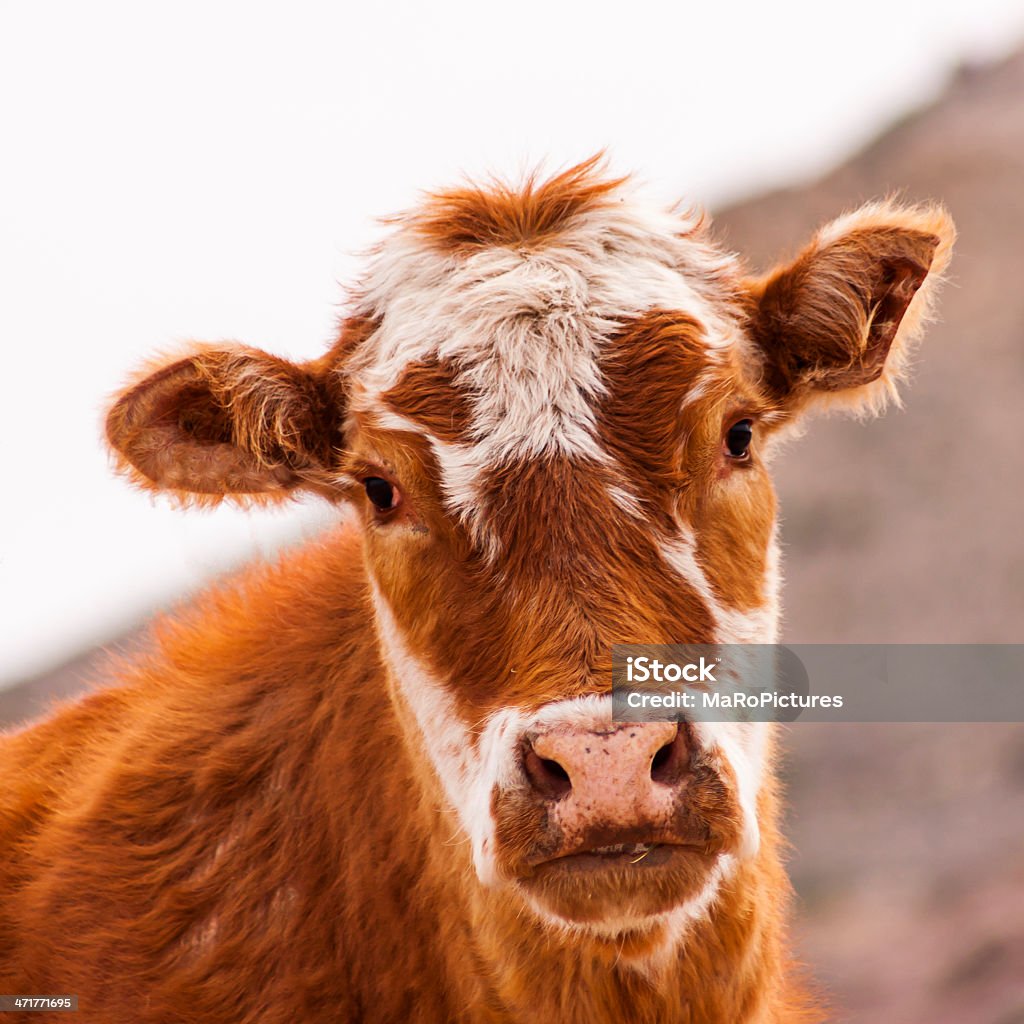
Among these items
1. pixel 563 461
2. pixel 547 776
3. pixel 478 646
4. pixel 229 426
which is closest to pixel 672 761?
pixel 547 776

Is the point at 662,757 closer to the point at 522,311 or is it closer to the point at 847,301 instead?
the point at 522,311

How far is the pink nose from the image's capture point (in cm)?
334

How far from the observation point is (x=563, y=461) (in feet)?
12.9

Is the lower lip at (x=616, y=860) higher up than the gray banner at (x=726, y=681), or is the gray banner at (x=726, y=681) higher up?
the gray banner at (x=726, y=681)

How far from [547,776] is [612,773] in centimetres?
21

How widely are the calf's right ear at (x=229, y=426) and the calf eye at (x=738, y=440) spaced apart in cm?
136

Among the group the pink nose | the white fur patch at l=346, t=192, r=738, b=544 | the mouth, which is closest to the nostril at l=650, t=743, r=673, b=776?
the pink nose

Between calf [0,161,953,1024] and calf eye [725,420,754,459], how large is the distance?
0.02 meters

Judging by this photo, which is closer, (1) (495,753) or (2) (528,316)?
(1) (495,753)

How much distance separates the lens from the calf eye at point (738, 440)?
434cm

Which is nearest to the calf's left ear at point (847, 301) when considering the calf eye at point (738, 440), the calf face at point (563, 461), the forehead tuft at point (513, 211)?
the calf face at point (563, 461)

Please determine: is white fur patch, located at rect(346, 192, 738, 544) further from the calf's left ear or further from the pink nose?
the pink nose

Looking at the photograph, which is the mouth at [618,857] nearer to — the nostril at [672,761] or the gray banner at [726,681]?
the nostril at [672,761]

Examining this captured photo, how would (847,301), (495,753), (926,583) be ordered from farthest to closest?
(926,583) < (847,301) < (495,753)
